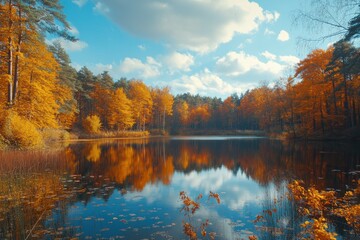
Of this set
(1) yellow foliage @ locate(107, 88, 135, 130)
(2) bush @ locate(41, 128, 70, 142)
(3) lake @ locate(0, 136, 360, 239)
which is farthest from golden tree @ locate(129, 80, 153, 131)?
(3) lake @ locate(0, 136, 360, 239)

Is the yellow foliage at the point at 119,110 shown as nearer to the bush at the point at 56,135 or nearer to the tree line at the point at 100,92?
the tree line at the point at 100,92

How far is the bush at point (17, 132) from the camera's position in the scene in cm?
1639

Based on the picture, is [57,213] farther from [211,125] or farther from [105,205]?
[211,125]

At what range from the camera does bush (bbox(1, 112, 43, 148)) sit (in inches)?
645

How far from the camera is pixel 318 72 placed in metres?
33.3

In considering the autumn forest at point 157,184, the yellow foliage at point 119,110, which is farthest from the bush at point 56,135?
the yellow foliage at point 119,110

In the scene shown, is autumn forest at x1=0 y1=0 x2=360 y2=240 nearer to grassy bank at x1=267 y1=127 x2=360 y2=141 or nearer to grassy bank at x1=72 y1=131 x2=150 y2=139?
grassy bank at x1=267 y1=127 x2=360 y2=141

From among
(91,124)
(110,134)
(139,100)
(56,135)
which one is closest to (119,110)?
(110,134)

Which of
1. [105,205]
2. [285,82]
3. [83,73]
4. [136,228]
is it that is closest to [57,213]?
[105,205]

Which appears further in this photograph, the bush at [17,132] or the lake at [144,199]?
the bush at [17,132]

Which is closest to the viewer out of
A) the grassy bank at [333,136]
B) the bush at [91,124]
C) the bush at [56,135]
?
the grassy bank at [333,136]

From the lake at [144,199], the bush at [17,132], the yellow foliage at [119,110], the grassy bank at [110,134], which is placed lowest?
the lake at [144,199]

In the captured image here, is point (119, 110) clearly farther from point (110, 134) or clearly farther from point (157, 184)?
point (157, 184)

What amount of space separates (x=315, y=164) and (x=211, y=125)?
252ft
